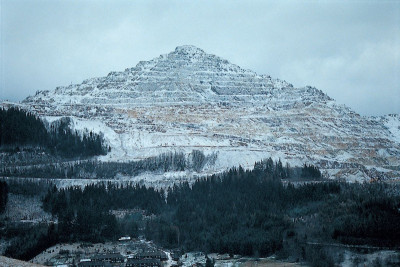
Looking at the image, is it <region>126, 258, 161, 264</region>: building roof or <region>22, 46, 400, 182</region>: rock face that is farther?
<region>22, 46, 400, 182</region>: rock face

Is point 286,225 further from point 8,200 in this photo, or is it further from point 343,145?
point 343,145

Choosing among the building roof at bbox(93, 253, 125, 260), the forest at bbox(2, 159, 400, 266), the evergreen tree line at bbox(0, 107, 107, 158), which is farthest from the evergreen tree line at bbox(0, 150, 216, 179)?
the building roof at bbox(93, 253, 125, 260)

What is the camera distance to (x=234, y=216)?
104875mm

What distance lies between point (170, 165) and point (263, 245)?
55661 millimetres

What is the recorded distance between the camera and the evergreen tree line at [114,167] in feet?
399

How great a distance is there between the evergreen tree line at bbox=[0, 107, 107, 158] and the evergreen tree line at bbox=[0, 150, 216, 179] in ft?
19.5

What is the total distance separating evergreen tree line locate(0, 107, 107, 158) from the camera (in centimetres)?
13000

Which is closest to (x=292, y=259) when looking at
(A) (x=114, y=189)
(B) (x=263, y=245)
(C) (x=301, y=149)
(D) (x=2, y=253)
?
(B) (x=263, y=245)

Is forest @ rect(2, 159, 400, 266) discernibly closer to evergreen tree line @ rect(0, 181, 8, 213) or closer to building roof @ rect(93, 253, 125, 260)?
evergreen tree line @ rect(0, 181, 8, 213)

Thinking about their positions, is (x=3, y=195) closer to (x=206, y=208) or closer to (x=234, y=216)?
(x=206, y=208)

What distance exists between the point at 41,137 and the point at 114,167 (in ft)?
54.2

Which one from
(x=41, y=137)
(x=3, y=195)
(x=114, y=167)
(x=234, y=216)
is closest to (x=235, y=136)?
(x=114, y=167)

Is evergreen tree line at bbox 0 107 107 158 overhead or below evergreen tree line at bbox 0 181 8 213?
overhead

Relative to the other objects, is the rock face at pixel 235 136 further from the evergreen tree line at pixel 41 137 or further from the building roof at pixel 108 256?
the building roof at pixel 108 256
